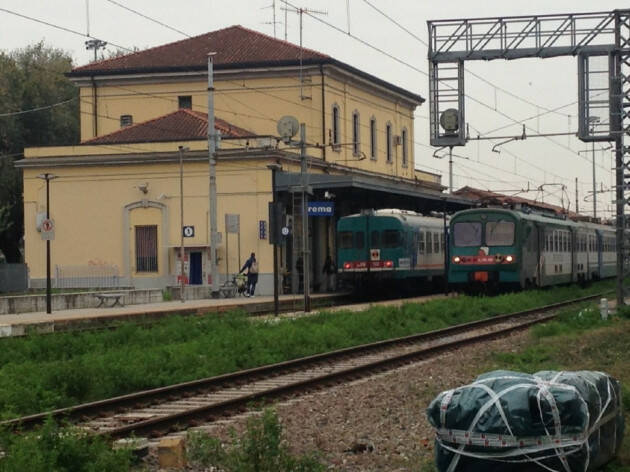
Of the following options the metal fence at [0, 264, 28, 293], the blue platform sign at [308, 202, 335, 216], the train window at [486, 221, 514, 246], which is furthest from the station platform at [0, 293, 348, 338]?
the metal fence at [0, 264, 28, 293]

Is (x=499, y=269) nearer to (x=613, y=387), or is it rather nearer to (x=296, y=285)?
(x=296, y=285)

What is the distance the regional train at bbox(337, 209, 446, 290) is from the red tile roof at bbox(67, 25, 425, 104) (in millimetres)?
12069

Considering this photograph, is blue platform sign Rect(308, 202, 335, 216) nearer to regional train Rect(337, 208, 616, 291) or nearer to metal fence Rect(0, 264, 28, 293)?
regional train Rect(337, 208, 616, 291)

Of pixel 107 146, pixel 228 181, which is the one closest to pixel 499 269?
pixel 228 181

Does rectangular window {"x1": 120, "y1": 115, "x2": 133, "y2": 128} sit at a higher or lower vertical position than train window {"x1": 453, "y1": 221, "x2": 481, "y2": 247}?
higher

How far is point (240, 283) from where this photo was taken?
4562cm

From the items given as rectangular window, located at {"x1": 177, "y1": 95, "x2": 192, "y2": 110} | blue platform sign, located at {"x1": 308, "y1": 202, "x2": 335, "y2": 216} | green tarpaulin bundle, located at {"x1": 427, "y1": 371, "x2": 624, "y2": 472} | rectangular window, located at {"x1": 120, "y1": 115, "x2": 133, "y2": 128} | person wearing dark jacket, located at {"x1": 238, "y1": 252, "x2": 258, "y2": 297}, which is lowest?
green tarpaulin bundle, located at {"x1": 427, "y1": 371, "x2": 624, "y2": 472}

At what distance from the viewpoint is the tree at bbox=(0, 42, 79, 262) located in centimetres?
6419

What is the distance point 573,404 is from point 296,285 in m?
39.3

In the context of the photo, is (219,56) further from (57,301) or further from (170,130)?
(57,301)

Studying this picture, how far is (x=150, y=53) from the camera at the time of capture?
60.3m

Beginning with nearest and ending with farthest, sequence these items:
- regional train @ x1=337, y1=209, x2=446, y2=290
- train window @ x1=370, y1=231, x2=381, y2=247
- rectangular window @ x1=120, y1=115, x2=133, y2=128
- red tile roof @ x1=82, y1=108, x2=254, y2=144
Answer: regional train @ x1=337, y1=209, x2=446, y2=290
train window @ x1=370, y1=231, x2=381, y2=247
red tile roof @ x1=82, y1=108, x2=254, y2=144
rectangular window @ x1=120, y1=115, x2=133, y2=128

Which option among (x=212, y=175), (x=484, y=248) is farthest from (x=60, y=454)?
(x=212, y=175)

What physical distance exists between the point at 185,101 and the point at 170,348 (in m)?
A: 38.3
